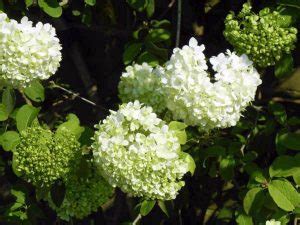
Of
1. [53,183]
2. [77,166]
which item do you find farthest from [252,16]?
[53,183]

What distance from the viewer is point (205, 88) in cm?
183

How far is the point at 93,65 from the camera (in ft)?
10.8

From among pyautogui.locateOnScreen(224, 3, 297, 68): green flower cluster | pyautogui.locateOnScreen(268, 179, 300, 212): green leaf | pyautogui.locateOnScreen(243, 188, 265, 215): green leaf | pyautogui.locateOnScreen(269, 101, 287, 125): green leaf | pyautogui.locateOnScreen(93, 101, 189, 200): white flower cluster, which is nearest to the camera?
pyautogui.locateOnScreen(93, 101, 189, 200): white flower cluster

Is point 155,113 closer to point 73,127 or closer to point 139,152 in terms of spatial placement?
point 139,152

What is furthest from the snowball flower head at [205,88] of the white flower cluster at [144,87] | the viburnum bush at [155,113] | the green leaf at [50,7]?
the green leaf at [50,7]

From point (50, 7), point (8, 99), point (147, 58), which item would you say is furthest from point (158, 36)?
point (8, 99)

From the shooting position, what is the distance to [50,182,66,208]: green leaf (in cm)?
226

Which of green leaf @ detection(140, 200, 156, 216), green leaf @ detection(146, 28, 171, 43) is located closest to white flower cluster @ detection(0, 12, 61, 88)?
green leaf @ detection(146, 28, 171, 43)

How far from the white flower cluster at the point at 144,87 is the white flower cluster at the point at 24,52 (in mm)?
271

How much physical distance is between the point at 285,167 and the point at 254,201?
6.9 inches

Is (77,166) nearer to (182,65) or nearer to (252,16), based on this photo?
(182,65)

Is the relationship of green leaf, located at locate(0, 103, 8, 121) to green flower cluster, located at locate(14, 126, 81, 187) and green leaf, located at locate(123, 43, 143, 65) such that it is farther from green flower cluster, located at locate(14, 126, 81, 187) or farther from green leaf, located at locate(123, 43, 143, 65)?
green leaf, located at locate(123, 43, 143, 65)

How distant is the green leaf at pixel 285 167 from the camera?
7.18 ft

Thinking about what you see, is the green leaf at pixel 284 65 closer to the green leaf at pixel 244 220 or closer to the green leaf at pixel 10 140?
the green leaf at pixel 244 220
